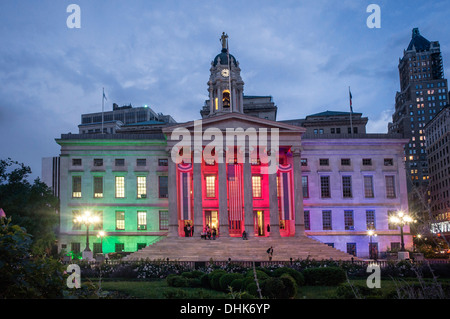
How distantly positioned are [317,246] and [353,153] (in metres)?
16.8

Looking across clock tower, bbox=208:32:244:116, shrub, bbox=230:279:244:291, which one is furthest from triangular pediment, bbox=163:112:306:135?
shrub, bbox=230:279:244:291

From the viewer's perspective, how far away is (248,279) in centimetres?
2169

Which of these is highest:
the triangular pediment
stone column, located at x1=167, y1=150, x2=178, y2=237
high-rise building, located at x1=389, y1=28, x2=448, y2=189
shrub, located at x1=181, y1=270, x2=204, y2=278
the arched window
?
high-rise building, located at x1=389, y1=28, x2=448, y2=189

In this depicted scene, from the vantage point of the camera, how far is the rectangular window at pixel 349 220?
185 ft

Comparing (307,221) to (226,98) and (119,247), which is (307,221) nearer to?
(226,98)

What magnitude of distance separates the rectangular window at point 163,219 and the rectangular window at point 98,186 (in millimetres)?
7833

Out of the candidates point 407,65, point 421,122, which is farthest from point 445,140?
point 407,65

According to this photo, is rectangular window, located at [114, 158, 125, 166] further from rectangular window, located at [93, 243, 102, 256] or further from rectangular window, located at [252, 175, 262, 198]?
rectangular window, located at [252, 175, 262, 198]

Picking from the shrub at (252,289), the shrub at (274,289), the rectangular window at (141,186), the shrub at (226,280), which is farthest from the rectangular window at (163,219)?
the shrub at (274,289)

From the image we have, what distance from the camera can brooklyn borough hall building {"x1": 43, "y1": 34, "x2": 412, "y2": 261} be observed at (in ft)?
162

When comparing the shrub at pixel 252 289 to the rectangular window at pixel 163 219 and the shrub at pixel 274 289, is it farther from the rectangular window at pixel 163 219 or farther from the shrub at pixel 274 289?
the rectangular window at pixel 163 219

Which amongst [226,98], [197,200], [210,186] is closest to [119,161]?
[210,186]

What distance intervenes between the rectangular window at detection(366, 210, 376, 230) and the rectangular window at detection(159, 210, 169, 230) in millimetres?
25354
